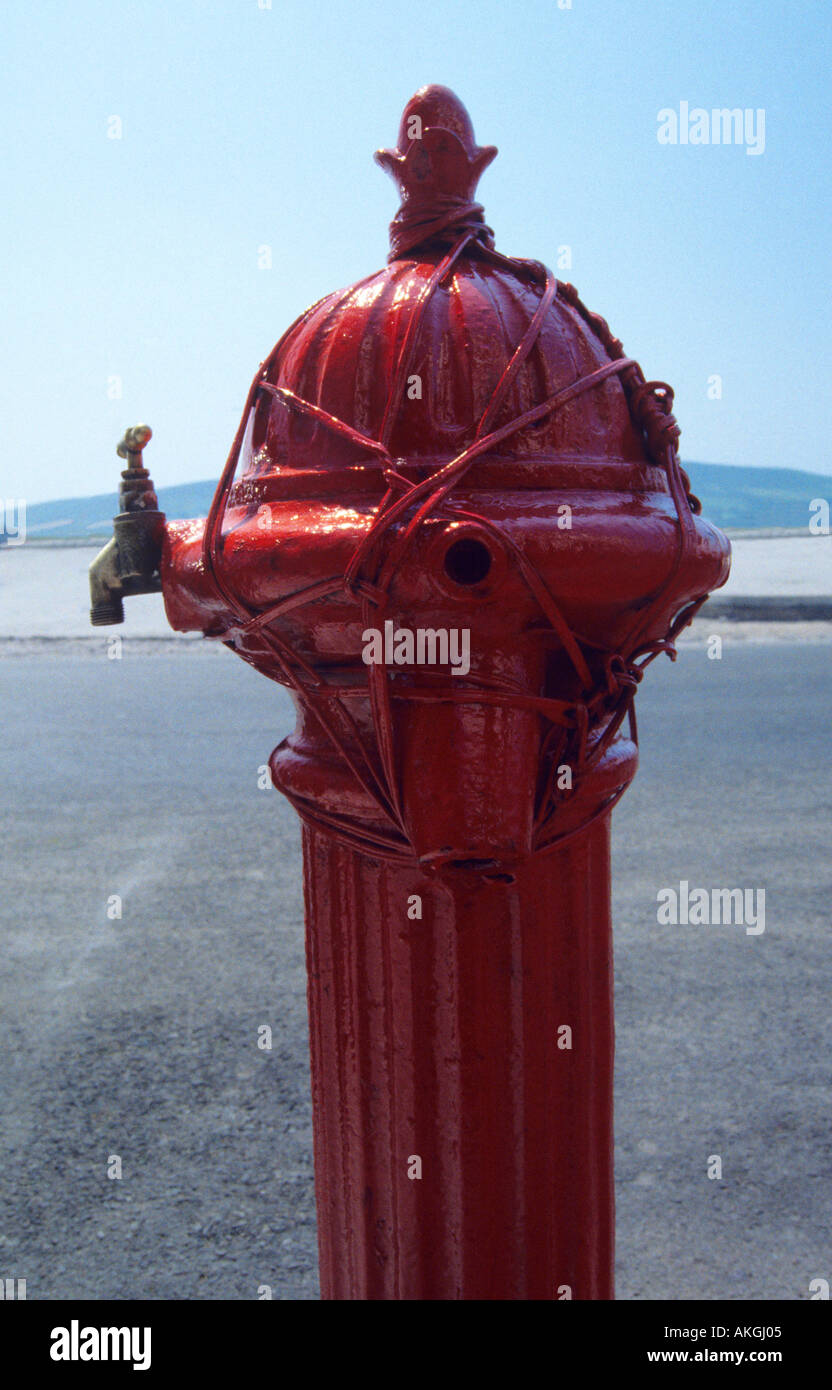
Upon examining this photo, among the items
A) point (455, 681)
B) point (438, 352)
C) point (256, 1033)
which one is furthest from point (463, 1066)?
point (256, 1033)

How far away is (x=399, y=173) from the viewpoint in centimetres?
161

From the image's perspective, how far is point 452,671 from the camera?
132cm

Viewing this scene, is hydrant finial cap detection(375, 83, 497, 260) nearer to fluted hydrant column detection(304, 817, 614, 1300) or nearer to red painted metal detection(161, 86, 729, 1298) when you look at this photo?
red painted metal detection(161, 86, 729, 1298)

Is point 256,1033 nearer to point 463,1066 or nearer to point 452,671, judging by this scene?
point 463,1066

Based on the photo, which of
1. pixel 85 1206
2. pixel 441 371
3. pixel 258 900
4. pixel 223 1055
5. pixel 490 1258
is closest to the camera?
pixel 441 371

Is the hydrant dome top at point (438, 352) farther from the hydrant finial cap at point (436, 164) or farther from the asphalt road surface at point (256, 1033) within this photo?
the asphalt road surface at point (256, 1033)

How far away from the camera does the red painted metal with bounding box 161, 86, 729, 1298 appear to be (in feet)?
4.32

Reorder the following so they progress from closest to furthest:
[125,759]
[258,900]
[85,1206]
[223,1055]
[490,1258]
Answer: [490,1258], [85,1206], [223,1055], [258,900], [125,759]

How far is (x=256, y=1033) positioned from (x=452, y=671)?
2.18 meters

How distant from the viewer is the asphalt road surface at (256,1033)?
2391 millimetres

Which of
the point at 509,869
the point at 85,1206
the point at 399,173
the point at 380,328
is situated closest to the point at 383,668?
the point at 509,869

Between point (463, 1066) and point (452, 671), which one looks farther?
point (463, 1066)
